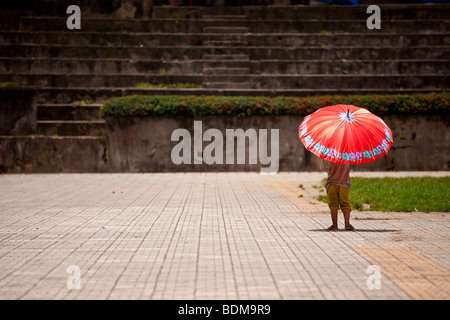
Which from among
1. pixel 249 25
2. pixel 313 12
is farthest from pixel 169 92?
pixel 313 12

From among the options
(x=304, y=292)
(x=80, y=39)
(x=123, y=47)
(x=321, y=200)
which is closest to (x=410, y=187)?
(x=321, y=200)

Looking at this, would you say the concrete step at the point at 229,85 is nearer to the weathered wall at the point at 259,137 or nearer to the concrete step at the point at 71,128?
the weathered wall at the point at 259,137

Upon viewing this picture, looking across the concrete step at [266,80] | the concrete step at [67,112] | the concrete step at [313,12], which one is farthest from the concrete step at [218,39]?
the concrete step at [67,112]

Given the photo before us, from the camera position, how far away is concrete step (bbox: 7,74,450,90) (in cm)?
2711

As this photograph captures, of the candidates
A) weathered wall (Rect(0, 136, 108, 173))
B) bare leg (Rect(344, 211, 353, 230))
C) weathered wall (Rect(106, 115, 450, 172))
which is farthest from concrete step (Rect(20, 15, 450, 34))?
bare leg (Rect(344, 211, 353, 230))

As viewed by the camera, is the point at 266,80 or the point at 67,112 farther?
the point at 266,80

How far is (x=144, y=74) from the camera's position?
27625mm

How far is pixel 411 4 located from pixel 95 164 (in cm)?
1842

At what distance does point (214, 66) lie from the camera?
1132 inches

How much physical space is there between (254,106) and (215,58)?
6.31 meters

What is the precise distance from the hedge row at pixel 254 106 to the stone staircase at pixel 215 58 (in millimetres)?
1884

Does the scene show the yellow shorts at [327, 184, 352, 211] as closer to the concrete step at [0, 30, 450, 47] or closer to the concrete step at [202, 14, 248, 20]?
the concrete step at [0, 30, 450, 47]

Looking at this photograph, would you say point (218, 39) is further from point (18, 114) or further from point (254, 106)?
point (18, 114)

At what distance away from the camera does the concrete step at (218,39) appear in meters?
29.9
